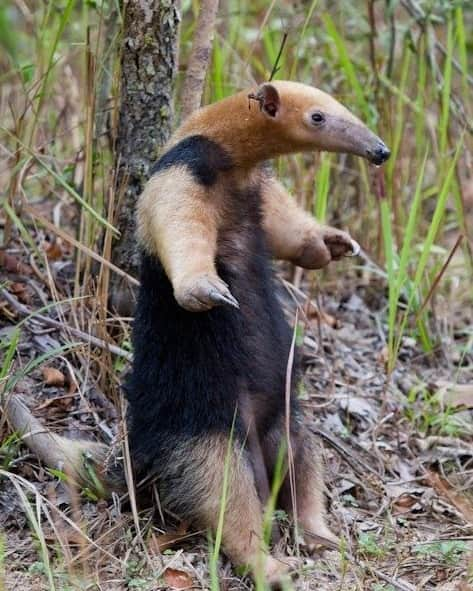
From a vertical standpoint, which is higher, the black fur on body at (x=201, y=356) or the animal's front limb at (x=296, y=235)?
the animal's front limb at (x=296, y=235)

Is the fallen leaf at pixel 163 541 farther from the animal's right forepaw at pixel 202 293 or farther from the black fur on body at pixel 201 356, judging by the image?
the animal's right forepaw at pixel 202 293

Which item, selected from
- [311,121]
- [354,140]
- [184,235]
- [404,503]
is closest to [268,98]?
[311,121]

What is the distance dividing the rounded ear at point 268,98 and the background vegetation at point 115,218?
2.61ft

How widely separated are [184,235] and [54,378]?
1308 millimetres

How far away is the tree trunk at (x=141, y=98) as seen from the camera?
4016 millimetres

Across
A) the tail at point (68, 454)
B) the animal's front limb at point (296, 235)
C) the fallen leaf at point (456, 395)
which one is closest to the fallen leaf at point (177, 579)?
the tail at point (68, 454)

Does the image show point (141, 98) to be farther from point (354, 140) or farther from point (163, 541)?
point (163, 541)

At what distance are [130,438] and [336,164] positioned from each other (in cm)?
282

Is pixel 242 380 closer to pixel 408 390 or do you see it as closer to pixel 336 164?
pixel 408 390

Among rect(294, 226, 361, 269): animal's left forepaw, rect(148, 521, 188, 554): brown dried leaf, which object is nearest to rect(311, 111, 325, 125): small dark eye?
rect(294, 226, 361, 269): animal's left forepaw

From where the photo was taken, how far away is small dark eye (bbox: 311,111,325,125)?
3.33 m

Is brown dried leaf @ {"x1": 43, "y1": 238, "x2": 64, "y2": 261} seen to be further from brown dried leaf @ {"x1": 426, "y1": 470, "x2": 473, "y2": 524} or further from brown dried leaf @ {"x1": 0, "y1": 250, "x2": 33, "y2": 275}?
brown dried leaf @ {"x1": 426, "y1": 470, "x2": 473, "y2": 524}

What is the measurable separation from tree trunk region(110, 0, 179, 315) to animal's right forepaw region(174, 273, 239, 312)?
1318 millimetres

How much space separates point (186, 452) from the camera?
3.45m
